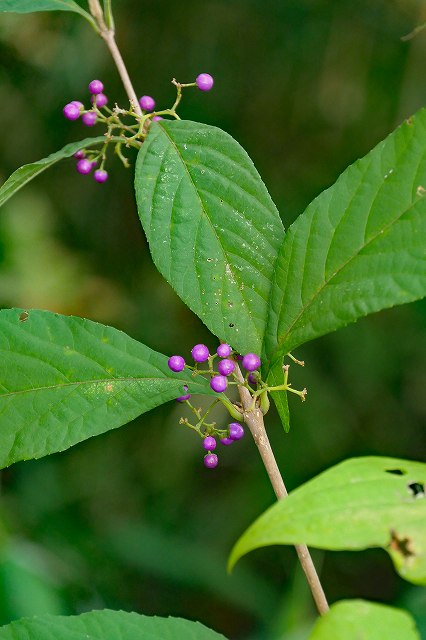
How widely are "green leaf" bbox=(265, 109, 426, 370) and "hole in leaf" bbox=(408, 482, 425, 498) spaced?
166 millimetres

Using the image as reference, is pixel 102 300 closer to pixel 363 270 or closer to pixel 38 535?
pixel 38 535

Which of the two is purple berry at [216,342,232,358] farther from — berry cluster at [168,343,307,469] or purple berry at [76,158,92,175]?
purple berry at [76,158,92,175]

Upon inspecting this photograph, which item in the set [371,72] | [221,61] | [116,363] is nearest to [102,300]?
[221,61]

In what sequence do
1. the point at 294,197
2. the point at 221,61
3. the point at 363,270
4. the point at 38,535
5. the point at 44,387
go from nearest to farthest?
the point at 363,270 < the point at 44,387 < the point at 38,535 < the point at 294,197 < the point at 221,61

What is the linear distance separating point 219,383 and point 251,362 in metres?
0.06

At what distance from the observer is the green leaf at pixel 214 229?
0.89 m

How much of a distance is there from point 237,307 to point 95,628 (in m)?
0.37

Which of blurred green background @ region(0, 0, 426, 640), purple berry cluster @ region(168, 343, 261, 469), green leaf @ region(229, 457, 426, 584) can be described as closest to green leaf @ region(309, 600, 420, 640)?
green leaf @ region(229, 457, 426, 584)

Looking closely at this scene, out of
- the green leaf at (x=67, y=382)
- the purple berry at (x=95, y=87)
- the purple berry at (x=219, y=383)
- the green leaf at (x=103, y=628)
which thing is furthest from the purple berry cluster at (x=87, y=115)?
the green leaf at (x=103, y=628)

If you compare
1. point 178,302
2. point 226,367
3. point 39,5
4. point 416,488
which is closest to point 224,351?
point 226,367

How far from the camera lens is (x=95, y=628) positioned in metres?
0.86

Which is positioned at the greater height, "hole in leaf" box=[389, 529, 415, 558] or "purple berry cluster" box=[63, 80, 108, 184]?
"purple berry cluster" box=[63, 80, 108, 184]

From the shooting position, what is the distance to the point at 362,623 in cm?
56

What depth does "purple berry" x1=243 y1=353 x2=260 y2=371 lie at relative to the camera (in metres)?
0.87
